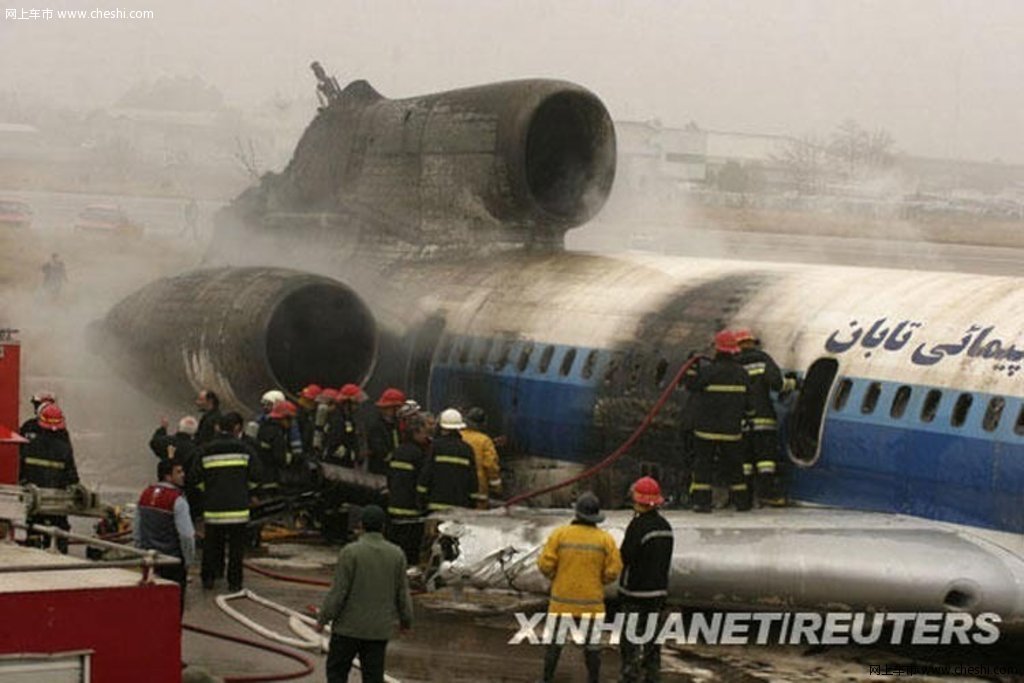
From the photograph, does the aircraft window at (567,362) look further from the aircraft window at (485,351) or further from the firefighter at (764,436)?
the firefighter at (764,436)

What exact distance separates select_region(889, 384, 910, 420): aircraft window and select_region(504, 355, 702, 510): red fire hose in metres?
2.19

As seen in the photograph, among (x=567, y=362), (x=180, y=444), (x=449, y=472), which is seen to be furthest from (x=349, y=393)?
(x=449, y=472)

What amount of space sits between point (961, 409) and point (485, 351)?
23.6 ft

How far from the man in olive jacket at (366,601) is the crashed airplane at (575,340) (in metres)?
3.42

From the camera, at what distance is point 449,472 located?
17.5 m

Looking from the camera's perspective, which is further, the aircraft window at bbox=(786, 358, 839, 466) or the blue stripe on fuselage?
the aircraft window at bbox=(786, 358, 839, 466)

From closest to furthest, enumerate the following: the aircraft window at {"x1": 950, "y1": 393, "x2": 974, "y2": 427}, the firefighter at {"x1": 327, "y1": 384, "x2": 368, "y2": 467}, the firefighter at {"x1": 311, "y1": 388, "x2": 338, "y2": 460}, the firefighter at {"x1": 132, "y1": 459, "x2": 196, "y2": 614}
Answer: the firefighter at {"x1": 132, "y1": 459, "x2": 196, "y2": 614}
the aircraft window at {"x1": 950, "y1": 393, "x2": 974, "y2": 427}
the firefighter at {"x1": 327, "y1": 384, "x2": 368, "y2": 467}
the firefighter at {"x1": 311, "y1": 388, "x2": 338, "y2": 460}

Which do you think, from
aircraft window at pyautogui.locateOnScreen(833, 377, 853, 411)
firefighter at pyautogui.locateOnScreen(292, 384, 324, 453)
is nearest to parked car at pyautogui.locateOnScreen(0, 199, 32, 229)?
firefighter at pyautogui.locateOnScreen(292, 384, 324, 453)

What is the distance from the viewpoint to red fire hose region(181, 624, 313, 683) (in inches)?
525

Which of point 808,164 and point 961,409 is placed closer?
point 961,409

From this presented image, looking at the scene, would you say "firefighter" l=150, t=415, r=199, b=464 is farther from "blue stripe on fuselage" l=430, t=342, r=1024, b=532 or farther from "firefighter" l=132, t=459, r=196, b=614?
"blue stripe on fuselage" l=430, t=342, r=1024, b=532

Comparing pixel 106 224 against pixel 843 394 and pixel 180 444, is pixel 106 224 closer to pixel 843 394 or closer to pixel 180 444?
pixel 180 444

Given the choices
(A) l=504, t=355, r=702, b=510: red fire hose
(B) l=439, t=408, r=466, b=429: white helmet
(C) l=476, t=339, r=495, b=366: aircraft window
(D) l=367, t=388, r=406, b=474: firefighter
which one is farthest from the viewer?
(C) l=476, t=339, r=495, b=366: aircraft window

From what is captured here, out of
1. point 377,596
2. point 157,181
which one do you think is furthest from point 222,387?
point 157,181
